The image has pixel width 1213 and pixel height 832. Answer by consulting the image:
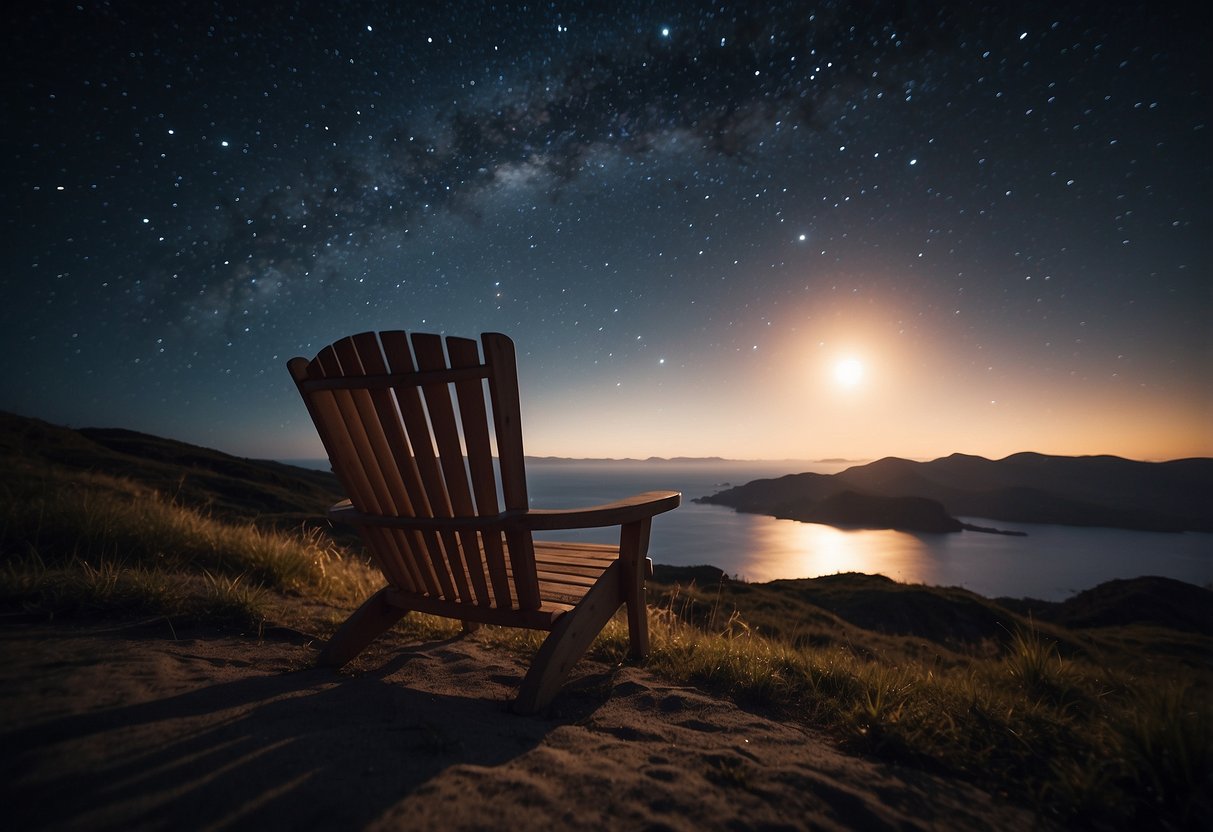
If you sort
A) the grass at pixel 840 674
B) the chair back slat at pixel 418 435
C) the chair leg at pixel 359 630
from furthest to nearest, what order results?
the chair leg at pixel 359 630 < the chair back slat at pixel 418 435 < the grass at pixel 840 674

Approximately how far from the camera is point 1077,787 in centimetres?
130

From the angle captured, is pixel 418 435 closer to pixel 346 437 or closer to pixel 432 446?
pixel 432 446

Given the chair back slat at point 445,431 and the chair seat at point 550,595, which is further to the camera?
the chair seat at point 550,595

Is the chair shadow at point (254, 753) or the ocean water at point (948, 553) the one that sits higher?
the chair shadow at point (254, 753)

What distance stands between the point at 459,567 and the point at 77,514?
12.6ft

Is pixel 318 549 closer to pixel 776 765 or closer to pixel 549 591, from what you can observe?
pixel 549 591

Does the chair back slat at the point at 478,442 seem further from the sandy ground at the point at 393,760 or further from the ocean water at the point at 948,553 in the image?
the ocean water at the point at 948,553

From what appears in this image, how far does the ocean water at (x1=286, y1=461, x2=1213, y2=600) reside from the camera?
49.1 m

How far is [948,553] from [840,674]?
7583cm

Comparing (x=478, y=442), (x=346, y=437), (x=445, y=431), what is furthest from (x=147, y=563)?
(x=478, y=442)

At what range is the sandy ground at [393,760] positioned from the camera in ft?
3.69

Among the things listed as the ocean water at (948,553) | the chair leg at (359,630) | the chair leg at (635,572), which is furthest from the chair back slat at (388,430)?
the ocean water at (948,553)

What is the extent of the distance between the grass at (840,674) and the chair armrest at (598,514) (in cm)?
84

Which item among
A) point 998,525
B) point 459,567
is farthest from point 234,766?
point 998,525
